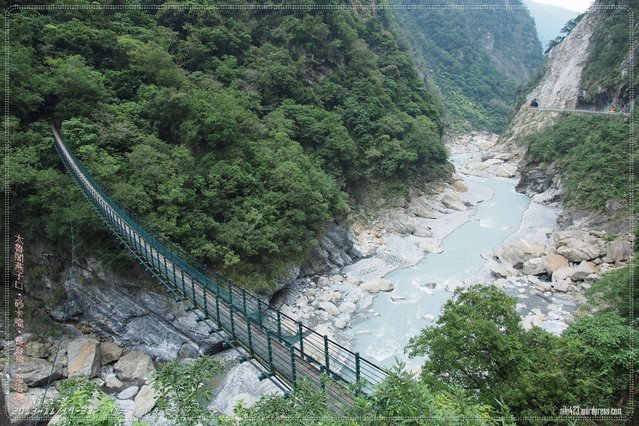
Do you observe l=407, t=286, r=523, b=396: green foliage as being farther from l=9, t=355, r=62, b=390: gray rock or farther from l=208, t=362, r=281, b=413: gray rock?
l=9, t=355, r=62, b=390: gray rock

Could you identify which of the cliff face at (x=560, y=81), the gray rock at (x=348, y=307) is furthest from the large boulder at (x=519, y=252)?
the cliff face at (x=560, y=81)

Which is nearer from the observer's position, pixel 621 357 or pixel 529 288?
pixel 621 357

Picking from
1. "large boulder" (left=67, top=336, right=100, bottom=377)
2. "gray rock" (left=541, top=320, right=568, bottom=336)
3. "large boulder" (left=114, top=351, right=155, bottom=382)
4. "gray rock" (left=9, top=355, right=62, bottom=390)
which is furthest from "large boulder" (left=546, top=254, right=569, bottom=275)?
"gray rock" (left=9, top=355, right=62, bottom=390)

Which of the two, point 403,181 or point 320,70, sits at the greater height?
point 320,70

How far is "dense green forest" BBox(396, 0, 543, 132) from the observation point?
57500 millimetres

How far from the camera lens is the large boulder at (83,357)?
30.9 ft

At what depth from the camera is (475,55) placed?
67125mm

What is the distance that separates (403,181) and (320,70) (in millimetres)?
8749

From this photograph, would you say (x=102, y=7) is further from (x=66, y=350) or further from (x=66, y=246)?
(x=66, y=350)

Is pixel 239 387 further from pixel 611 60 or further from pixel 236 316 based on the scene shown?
pixel 611 60

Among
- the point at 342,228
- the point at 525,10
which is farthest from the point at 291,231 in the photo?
the point at 525,10

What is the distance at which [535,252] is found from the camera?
15.5 metres

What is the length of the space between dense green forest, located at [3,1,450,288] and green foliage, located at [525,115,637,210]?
8.53 m

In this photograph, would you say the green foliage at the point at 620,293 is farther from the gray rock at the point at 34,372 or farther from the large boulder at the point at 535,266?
the gray rock at the point at 34,372
